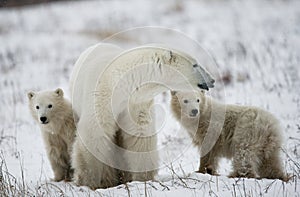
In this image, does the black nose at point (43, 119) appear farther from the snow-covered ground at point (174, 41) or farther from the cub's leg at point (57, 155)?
the snow-covered ground at point (174, 41)

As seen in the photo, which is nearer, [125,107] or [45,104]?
[125,107]

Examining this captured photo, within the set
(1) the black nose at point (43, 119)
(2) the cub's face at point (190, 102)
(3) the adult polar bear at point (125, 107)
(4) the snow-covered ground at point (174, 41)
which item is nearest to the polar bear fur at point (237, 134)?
(2) the cub's face at point (190, 102)

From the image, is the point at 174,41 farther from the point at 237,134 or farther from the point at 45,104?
the point at 45,104

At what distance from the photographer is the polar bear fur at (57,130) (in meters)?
4.99

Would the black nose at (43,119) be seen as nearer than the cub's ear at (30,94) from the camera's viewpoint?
Yes

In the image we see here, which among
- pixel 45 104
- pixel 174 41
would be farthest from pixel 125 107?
pixel 174 41

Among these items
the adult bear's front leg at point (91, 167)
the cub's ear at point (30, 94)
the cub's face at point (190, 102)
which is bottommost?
the adult bear's front leg at point (91, 167)

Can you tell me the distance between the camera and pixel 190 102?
5121 mm

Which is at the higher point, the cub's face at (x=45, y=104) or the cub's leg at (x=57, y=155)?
the cub's face at (x=45, y=104)

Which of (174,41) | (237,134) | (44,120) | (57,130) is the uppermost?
(174,41)

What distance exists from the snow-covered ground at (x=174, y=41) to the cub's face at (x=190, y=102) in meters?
0.72

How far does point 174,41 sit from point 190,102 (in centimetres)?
952

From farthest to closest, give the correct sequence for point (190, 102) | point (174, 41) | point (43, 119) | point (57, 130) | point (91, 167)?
1. point (174, 41)
2. point (190, 102)
3. point (57, 130)
4. point (43, 119)
5. point (91, 167)

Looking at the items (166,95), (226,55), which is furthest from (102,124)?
(226,55)
